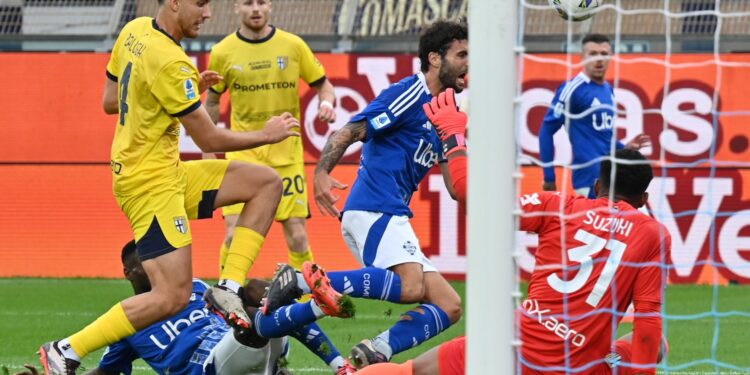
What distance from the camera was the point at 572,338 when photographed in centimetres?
481

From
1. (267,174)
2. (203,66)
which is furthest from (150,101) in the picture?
(203,66)

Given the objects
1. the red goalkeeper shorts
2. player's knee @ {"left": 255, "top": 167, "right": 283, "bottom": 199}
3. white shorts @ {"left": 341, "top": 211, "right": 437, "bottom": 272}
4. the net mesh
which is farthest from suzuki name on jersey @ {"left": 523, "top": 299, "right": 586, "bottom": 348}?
the net mesh

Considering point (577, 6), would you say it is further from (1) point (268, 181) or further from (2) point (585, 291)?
(2) point (585, 291)

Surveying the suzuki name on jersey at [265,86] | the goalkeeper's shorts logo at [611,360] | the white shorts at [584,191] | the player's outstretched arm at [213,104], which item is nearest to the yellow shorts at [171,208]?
the goalkeeper's shorts logo at [611,360]

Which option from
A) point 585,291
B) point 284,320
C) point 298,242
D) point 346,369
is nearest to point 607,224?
point 585,291

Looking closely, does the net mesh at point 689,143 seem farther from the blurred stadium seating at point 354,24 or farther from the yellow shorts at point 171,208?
the yellow shorts at point 171,208

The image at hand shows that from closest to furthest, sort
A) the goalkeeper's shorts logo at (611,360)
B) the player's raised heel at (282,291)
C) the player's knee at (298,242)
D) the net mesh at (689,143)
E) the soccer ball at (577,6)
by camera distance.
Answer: the goalkeeper's shorts logo at (611,360)
the player's raised heel at (282,291)
the soccer ball at (577,6)
the player's knee at (298,242)
the net mesh at (689,143)

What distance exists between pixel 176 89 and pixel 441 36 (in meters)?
1.50

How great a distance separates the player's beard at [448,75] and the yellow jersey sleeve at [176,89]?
1369 millimetres

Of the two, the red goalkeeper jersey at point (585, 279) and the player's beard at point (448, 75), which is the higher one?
the player's beard at point (448, 75)

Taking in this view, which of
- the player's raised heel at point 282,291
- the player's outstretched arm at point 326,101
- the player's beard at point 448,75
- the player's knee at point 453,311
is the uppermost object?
the player's beard at point 448,75

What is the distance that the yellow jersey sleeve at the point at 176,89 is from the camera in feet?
19.1

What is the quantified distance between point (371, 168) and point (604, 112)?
3944 millimetres

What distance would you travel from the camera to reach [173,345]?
579cm
